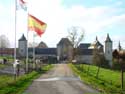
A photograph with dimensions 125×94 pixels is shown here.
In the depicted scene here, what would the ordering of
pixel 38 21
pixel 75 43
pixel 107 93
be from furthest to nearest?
pixel 75 43, pixel 38 21, pixel 107 93

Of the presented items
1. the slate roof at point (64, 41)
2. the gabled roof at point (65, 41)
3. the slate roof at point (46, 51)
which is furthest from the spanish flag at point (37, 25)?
the slate roof at point (46, 51)

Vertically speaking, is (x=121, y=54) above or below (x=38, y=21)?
below

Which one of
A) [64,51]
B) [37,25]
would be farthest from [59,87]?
[64,51]

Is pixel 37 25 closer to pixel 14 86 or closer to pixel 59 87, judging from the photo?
pixel 14 86

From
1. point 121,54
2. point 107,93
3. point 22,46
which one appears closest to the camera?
point 121,54

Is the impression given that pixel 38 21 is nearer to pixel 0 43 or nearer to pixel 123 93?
pixel 123 93

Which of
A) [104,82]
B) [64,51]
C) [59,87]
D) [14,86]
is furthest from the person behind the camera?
[64,51]

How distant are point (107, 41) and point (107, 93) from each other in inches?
5920

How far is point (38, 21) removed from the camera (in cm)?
4172

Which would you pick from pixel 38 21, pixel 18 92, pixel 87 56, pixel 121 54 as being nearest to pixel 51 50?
pixel 87 56

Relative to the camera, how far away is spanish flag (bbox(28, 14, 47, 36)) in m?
40.7

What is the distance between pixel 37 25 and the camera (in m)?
41.6

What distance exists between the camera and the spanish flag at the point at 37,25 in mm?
40656

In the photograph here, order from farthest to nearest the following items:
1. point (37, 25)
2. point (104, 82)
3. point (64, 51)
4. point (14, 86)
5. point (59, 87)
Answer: point (64, 51)
point (37, 25)
point (104, 82)
point (14, 86)
point (59, 87)
